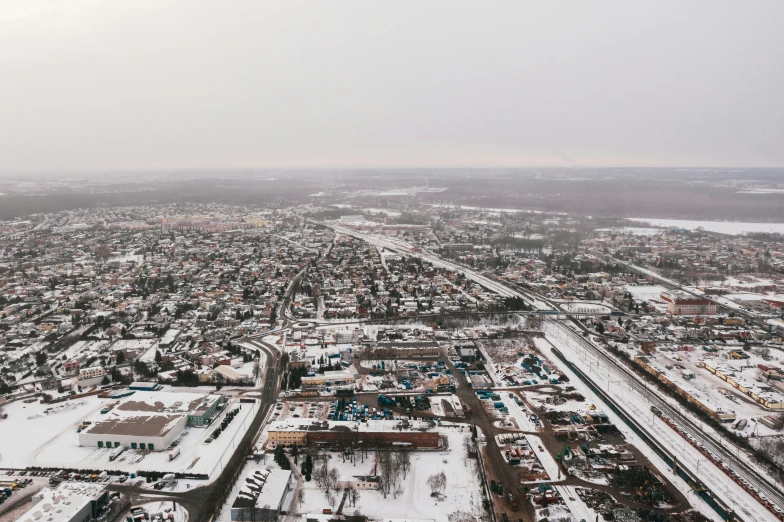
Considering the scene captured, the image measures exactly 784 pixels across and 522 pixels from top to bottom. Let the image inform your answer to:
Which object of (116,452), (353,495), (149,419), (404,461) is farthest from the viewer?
(149,419)

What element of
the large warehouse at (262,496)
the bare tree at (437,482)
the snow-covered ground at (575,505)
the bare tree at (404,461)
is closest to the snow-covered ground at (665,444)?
the snow-covered ground at (575,505)

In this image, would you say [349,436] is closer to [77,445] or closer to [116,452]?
[116,452]

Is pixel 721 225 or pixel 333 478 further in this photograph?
pixel 721 225

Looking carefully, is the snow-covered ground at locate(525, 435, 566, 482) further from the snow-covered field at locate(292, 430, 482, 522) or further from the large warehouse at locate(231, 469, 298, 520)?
the large warehouse at locate(231, 469, 298, 520)

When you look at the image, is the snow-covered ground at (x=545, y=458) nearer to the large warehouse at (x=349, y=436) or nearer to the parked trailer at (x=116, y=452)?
the large warehouse at (x=349, y=436)

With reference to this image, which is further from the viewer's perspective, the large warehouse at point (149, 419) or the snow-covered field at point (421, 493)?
the large warehouse at point (149, 419)

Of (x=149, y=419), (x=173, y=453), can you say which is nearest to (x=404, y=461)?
(x=173, y=453)

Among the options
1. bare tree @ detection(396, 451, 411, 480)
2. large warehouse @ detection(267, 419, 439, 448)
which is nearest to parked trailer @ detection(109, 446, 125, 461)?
large warehouse @ detection(267, 419, 439, 448)

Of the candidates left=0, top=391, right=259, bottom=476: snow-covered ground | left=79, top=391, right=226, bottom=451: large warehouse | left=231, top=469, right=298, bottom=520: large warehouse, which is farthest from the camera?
left=79, top=391, right=226, bottom=451: large warehouse

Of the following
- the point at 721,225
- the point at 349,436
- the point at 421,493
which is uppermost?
the point at 721,225
